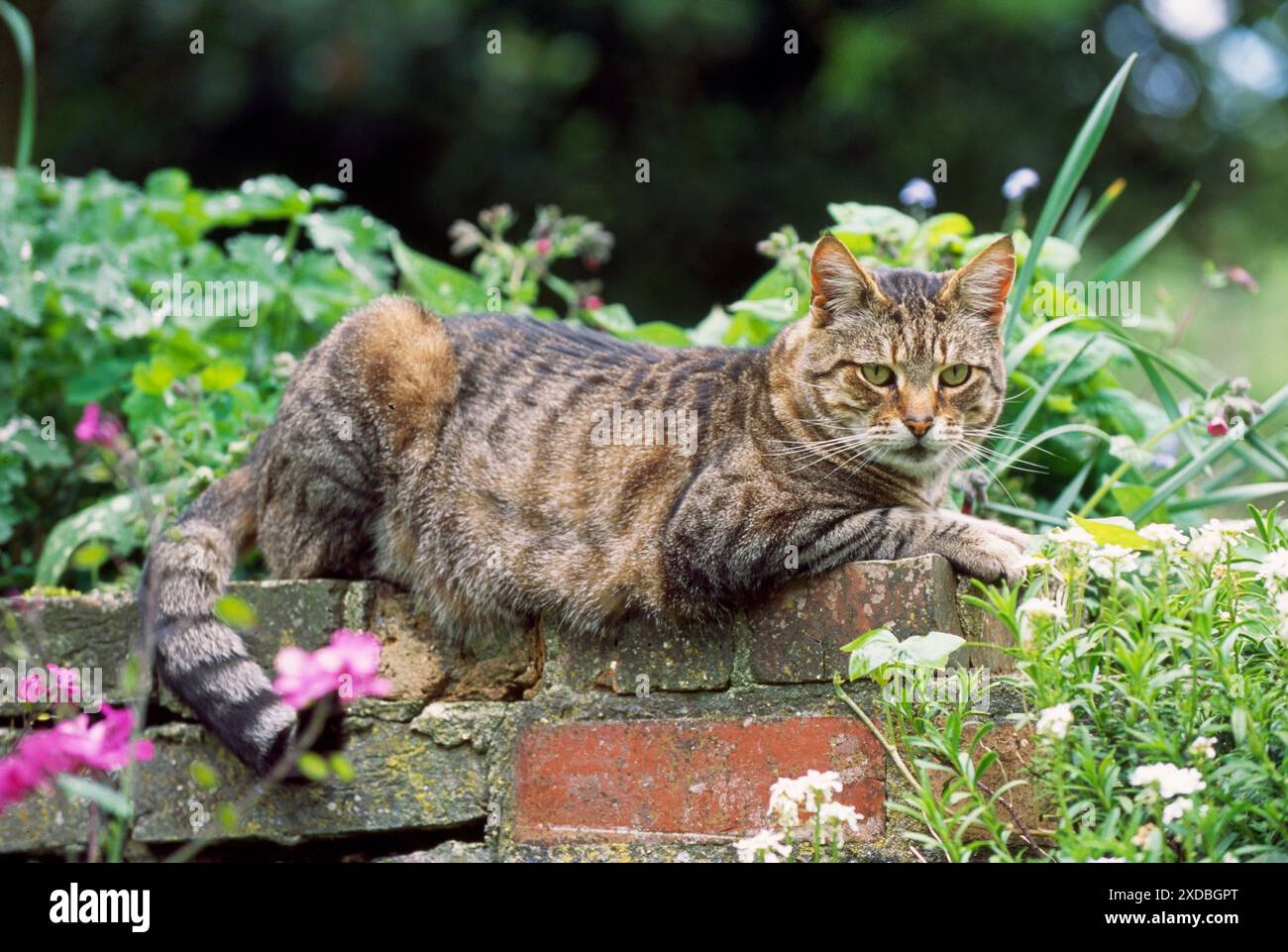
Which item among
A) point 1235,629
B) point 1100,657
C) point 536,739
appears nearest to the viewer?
point 1235,629

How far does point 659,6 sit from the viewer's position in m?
6.31

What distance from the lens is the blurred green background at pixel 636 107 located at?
6336 millimetres

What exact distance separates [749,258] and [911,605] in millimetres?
4943

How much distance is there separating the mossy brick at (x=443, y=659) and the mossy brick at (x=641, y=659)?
0.36 feet

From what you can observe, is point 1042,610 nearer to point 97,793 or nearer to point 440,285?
point 97,793

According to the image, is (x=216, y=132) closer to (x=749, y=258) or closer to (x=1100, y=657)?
(x=749, y=258)

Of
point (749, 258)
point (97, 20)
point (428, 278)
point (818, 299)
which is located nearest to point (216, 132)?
point (97, 20)

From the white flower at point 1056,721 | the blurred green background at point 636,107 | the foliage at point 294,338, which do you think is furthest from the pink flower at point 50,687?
the blurred green background at point 636,107

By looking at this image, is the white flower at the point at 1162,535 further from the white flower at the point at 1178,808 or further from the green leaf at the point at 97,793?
the green leaf at the point at 97,793

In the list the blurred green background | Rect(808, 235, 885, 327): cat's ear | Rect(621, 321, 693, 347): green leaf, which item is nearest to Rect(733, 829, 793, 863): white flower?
Rect(808, 235, 885, 327): cat's ear

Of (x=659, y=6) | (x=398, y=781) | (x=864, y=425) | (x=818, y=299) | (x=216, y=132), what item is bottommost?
(x=398, y=781)

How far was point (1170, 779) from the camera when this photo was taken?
154cm

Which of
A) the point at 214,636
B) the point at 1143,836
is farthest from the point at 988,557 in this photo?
the point at 214,636

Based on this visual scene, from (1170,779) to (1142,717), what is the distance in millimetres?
292
